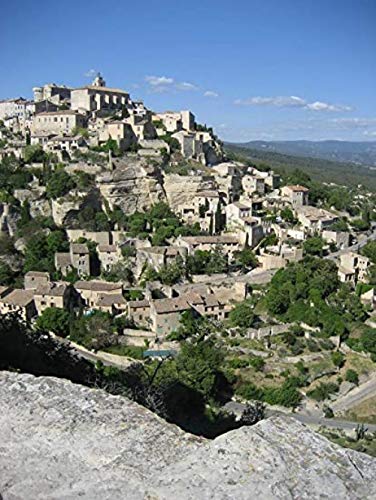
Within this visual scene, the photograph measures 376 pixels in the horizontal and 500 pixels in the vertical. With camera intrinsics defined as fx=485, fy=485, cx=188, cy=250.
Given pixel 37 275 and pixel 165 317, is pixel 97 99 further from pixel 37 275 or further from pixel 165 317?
pixel 165 317

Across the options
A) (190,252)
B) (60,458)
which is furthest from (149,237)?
(60,458)

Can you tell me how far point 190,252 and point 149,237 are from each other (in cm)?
327

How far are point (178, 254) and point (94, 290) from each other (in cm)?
509

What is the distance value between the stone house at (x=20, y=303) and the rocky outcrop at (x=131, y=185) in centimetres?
1042

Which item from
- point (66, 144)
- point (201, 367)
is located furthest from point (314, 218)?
point (66, 144)

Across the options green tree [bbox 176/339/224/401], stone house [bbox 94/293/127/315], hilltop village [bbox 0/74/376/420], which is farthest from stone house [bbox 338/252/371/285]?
stone house [bbox 94/293/127/315]

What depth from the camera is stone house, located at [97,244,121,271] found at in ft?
92.7

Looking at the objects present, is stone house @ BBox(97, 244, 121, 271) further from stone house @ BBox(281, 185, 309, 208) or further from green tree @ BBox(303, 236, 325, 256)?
stone house @ BBox(281, 185, 309, 208)

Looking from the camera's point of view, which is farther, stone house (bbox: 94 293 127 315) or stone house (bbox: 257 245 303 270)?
stone house (bbox: 257 245 303 270)

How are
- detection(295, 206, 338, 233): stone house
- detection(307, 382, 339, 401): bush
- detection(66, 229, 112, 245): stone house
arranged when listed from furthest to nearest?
1. detection(295, 206, 338, 233): stone house
2. detection(66, 229, 112, 245): stone house
3. detection(307, 382, 339, 401): bush

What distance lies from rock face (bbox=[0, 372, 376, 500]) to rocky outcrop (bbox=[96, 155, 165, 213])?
99.1 feet

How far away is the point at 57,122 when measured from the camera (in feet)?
134

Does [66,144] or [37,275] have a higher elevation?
[66,144]

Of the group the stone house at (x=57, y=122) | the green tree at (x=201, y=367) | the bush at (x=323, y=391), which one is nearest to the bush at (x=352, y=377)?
the bush at (x=323, y=391)
